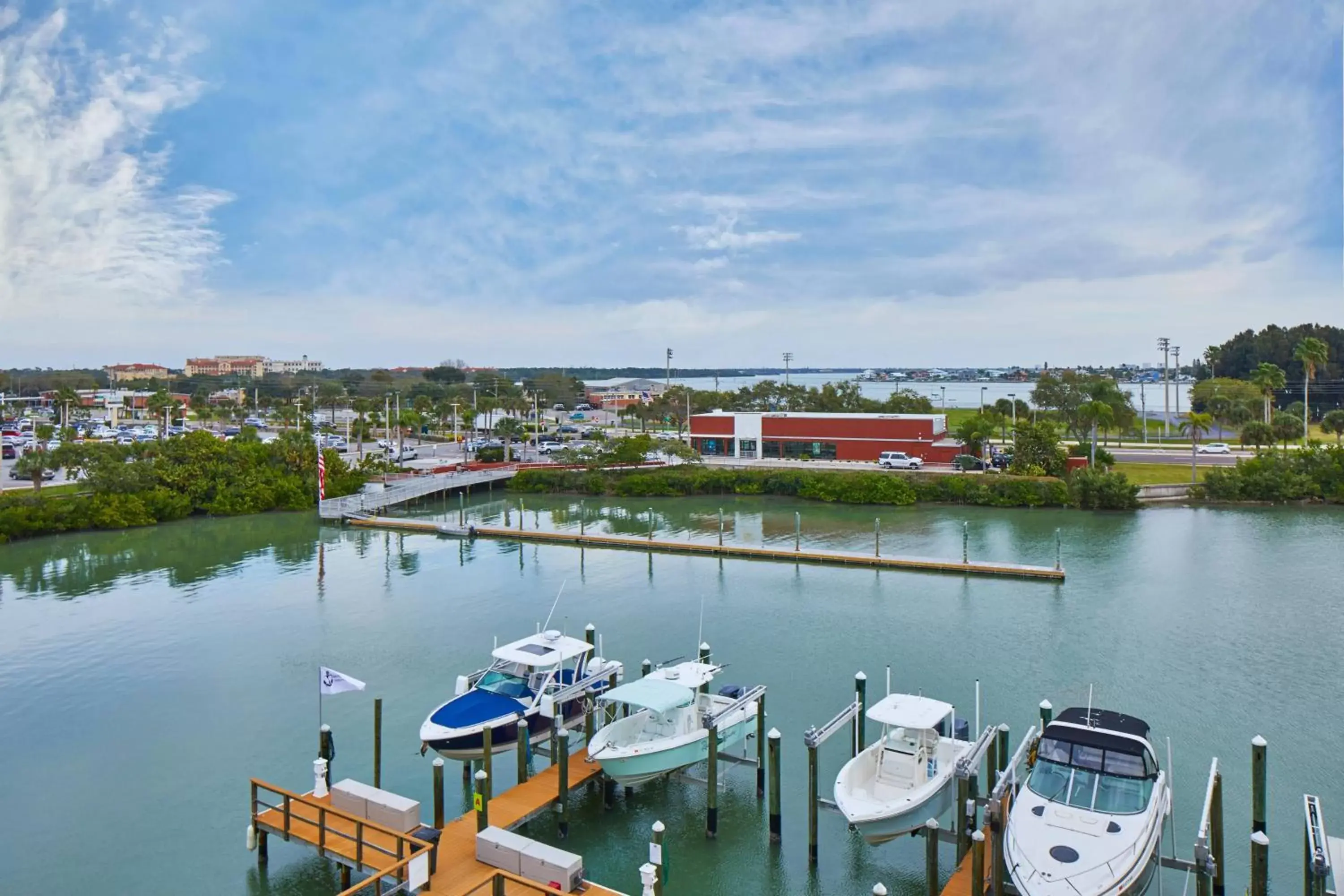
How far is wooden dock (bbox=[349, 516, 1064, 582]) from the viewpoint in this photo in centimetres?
3928

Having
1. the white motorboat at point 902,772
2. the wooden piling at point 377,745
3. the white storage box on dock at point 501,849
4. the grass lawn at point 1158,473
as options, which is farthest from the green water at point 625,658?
the grass lawn at point 1158,473

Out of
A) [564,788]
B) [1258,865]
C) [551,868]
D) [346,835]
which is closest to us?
[1258,865]

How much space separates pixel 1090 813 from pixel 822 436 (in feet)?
203

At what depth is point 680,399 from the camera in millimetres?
122938

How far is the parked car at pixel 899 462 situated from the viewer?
6819 cm

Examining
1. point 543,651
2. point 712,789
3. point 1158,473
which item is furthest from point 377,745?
point 1158,473

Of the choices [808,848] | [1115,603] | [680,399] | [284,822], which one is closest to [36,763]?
[284,822]

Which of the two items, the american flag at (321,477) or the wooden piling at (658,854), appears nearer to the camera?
the wooden piling at (658,854)

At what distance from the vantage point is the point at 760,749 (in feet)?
63.5

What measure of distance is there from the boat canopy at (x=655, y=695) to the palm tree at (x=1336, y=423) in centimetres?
7700

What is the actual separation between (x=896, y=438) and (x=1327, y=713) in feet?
162

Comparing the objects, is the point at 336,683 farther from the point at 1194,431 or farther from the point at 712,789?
the point at 1194,431

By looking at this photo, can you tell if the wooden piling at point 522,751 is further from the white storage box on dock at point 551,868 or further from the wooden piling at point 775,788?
the wooden piling at point 775,788

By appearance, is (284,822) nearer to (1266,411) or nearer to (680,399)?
(1266,411)
